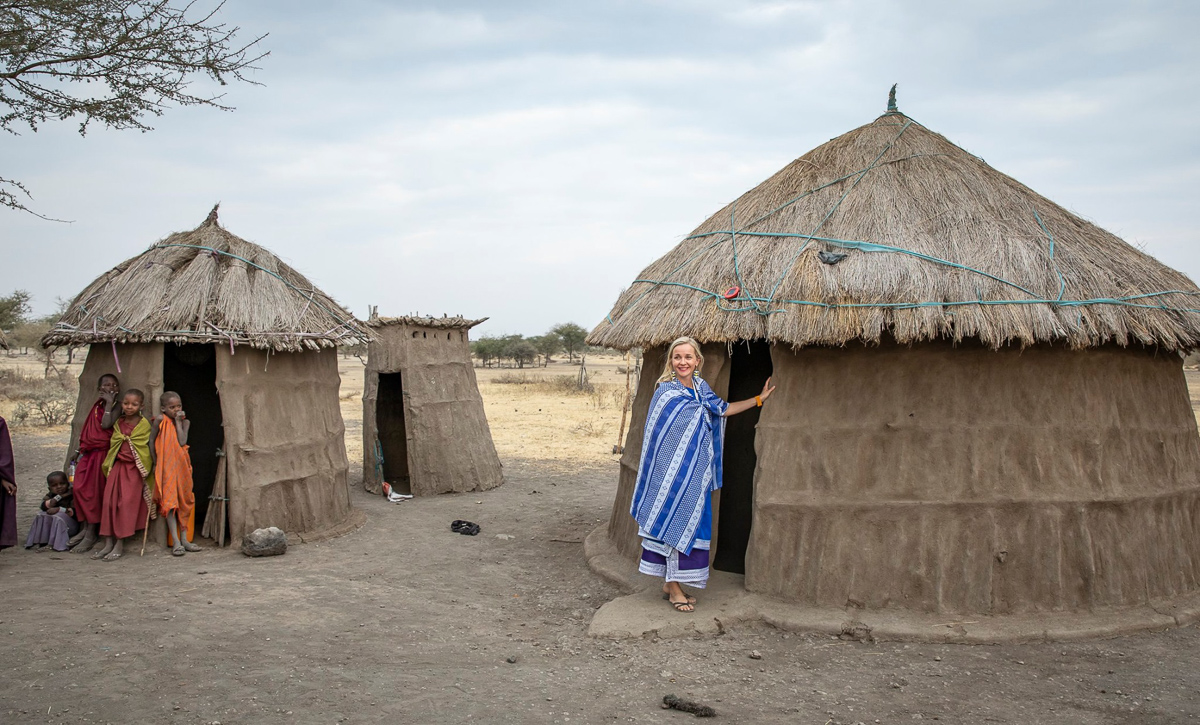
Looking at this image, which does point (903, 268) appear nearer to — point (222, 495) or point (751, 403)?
point (751, 403)

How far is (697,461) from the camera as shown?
Result: 5133 mm

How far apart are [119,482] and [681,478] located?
15.9ft

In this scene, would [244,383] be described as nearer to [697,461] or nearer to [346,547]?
[346,547]

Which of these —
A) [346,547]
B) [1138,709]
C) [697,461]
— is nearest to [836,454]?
[697,461]

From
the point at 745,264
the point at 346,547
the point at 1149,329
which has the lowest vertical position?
the point at 346,547

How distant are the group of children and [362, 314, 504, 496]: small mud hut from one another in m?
3.23

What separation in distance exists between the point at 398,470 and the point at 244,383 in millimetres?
4262

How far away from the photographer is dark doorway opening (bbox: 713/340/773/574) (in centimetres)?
633

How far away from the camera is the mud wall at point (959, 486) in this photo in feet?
16.4

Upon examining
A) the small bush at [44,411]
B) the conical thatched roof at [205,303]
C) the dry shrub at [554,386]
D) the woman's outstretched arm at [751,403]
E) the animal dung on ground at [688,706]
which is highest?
the conical thatched roof at [205,303]

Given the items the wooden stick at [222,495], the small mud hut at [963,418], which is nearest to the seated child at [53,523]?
the wooden stick at [222,495]

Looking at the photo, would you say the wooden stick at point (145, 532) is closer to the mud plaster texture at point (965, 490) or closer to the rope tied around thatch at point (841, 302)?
the rope tied around thatch at point (841, 302)

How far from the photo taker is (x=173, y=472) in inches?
266

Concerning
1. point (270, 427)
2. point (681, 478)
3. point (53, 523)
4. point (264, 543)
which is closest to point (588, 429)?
point (270, 427)
